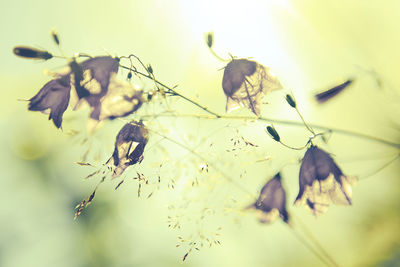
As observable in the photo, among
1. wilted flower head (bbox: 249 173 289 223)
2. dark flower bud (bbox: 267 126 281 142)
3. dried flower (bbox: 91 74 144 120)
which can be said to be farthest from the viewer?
wilted flower head (bbox: 249 173 289 223)

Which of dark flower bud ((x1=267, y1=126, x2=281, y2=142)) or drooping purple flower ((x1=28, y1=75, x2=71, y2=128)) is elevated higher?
dark flower bud ((x1=267, y1=126, x2=281, y2=142))

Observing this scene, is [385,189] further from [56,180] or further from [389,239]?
[56,180]

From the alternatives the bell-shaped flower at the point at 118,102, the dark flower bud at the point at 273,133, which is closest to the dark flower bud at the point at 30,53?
the bell-shaped flower at the point at 118,102

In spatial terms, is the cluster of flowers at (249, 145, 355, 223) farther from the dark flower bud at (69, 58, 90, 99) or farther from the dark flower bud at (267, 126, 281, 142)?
the dark flower bud at (69, 58, 90, 99)

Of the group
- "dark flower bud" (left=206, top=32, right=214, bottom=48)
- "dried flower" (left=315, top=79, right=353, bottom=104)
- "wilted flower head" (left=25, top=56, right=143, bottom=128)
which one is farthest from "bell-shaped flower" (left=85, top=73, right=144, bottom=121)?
"dried flower" (left=315, top=79, right=353, bottom=104)

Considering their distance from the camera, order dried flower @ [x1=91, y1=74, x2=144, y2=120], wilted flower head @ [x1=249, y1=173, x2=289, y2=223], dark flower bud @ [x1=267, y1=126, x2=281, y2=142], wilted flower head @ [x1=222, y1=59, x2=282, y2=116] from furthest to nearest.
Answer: wilted flower head @ [x1=249, y1=173, x2=289, y2=223], wilted flower head @ [x1=222, y1=59, x2=282, y2=116], dark flower bud @ [x1=267, y1=126, x2=281, y2=142], dried flower @ [x1=91, y1=74, x2=144, y2=120]

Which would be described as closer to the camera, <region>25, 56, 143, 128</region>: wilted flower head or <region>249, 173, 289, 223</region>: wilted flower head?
<region>25, 56, 143, 128</region>: wilted flower head

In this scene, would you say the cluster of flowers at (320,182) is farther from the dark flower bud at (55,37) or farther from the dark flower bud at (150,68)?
the dark flower bud at (55,37)
